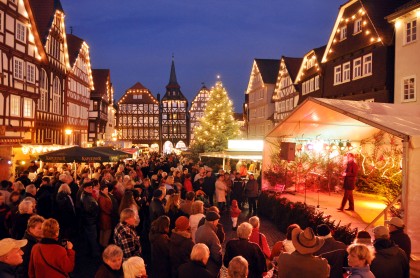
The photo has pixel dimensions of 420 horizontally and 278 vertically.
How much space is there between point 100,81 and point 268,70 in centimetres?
2000

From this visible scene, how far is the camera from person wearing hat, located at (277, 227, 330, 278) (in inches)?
195

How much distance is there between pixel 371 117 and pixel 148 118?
6869 centimetres

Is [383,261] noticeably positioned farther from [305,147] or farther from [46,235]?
[305,147]

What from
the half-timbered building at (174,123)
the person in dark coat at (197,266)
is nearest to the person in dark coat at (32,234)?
the person in dark coat at (197,266)

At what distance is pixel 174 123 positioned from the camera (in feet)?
267

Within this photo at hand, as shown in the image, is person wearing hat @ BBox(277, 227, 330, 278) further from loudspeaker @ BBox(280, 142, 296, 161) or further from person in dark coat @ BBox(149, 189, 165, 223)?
loudspeaker @ BBox(280, 142, 296, 161)

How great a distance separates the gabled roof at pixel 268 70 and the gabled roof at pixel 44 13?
992 inches

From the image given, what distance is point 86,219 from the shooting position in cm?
956

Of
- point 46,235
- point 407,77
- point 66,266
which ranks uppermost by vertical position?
point 407,77

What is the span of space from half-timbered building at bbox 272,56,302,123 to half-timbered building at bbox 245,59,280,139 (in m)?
3.11

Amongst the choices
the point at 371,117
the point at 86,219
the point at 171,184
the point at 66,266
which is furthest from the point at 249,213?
the point at 66,266

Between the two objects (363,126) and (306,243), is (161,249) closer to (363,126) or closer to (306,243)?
(306,243)

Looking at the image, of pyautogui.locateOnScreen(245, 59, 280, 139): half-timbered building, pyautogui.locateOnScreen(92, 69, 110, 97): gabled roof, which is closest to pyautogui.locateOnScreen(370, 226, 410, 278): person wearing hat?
pyautogui.locateOnScreen(245, 59, 280, 139): half-timbered building

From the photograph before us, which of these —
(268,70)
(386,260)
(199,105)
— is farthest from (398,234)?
(199,105)
